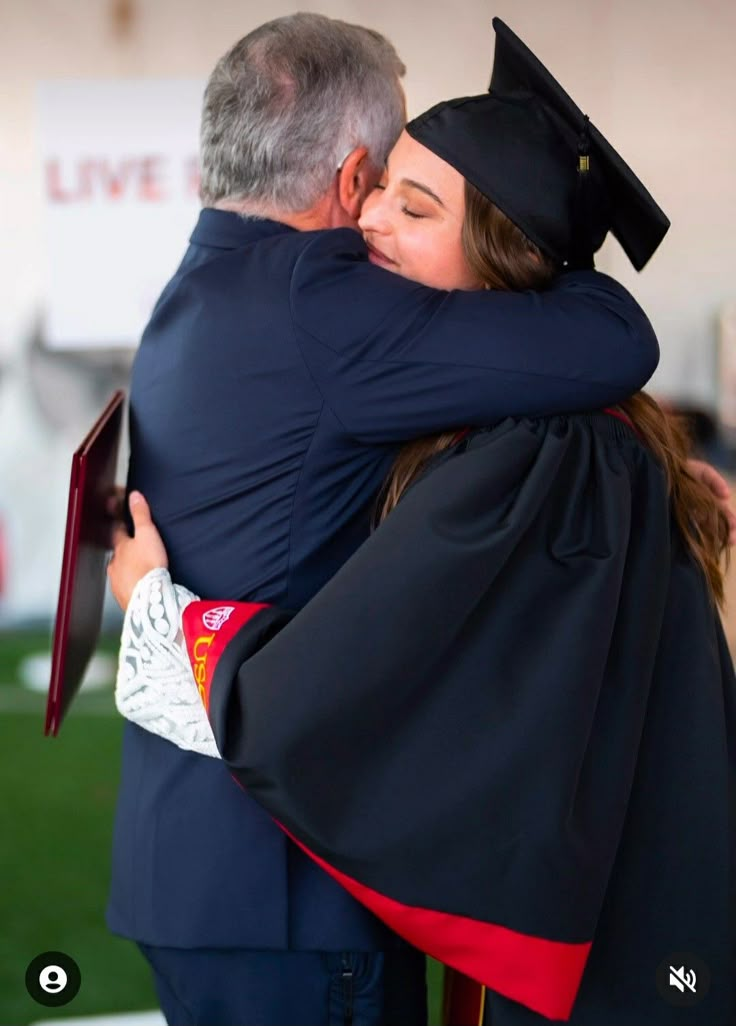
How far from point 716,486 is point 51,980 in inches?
47.9

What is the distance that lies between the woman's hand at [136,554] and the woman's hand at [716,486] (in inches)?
26.8

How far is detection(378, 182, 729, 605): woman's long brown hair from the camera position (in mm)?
1446

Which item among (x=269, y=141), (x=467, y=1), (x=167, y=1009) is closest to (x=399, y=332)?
(x=269, y=141)

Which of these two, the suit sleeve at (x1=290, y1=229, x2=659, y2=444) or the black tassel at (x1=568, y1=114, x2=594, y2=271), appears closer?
the suit sleeve at (x1=290, y1=229, x2=659, y2=444)

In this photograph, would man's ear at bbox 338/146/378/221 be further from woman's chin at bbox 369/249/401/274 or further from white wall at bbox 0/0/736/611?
white wall at bbox 0/0/736/611

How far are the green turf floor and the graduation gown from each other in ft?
5.03

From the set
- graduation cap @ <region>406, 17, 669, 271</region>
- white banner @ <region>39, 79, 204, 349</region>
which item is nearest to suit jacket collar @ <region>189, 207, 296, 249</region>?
graduation cap @ <region>406, 17, 669, 271</region>

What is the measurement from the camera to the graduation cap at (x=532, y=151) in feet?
4.70

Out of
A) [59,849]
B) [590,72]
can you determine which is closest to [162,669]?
[59,849]

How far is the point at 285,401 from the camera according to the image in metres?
1.43

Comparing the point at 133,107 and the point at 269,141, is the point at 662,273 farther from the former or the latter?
the point at 269,141

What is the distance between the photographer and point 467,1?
355 centimetres

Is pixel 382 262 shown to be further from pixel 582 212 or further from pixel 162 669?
pixel 162 669

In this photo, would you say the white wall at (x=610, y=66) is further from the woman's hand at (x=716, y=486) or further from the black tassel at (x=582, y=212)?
the black tassel at (x=582, y=212)
